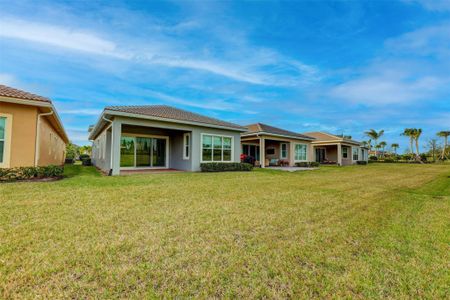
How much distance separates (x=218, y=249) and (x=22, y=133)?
10.4 meters

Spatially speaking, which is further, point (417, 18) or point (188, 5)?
point (417, 18)

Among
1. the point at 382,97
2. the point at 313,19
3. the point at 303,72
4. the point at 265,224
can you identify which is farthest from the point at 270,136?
the point at 382,97

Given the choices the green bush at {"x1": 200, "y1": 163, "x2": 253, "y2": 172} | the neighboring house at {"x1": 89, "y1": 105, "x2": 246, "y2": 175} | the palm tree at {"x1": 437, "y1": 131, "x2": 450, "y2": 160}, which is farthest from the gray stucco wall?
the palm tree at {"x1": 437, "y1": 131, "x2": 450, "y2": 160}

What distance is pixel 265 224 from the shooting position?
4.26 meters

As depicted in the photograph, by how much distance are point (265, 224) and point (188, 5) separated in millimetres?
11573

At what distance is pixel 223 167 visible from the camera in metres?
15.0

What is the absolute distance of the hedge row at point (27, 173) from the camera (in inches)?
324

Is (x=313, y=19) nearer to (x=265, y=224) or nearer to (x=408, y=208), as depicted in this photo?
(x=408, y=208)

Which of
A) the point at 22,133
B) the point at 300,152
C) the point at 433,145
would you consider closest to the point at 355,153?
the point at 300,152

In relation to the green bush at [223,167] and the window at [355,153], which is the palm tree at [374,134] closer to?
the window at [355,153]

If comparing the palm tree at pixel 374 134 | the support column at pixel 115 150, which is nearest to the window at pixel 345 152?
the palm tree at pixel 374 134

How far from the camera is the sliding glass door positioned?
15.3 m

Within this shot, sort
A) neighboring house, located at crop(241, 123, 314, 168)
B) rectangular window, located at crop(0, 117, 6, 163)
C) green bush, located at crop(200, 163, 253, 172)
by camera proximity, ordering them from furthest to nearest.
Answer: neighboring house, located at crop(241, 123, 314, 168)
green bush, located at crop(200, 163, 253, 172)
rectangular window, located at crop(0, 117, 6, 163)

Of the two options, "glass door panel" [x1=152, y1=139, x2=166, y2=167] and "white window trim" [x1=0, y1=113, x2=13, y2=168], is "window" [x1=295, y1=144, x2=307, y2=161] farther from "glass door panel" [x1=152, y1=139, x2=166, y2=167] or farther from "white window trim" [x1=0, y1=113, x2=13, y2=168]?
"white window trim" [x1=0, y1=113, x2=13, y2=168]
